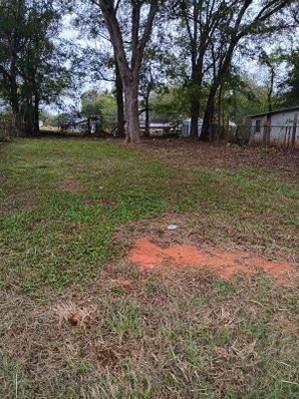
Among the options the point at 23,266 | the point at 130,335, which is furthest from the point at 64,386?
the point at 23,266

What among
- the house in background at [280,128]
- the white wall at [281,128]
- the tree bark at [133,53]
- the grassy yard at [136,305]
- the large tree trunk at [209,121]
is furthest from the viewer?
the large tree trunk at [209,121]

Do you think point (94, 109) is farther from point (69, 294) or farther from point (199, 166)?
point (69, 294)

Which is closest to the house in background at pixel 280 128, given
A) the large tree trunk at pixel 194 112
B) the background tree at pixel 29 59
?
the large tree trunk at pixel 194 112

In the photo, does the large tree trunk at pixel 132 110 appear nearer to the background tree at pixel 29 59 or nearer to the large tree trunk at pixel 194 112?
the large tree trunk at pixel 194 112

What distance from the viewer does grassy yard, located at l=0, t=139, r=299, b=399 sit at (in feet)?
5.76

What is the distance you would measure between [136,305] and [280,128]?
1406 cm

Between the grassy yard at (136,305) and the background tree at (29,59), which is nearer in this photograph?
the grassy yard at (136,305)

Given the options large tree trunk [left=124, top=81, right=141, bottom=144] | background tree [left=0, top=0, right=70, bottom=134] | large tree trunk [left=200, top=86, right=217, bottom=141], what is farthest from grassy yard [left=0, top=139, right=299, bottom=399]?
background tree [left=0, top=0, right=70, bottom=134]

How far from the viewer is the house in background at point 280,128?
516 inches

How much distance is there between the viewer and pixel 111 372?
5.85 ft

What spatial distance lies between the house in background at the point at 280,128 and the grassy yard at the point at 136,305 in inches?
360

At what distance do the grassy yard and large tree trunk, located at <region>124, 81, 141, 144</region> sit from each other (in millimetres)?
7857

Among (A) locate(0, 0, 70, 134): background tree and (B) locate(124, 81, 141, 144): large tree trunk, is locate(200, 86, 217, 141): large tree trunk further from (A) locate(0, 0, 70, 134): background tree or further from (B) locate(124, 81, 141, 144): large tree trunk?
(A) locate(0, 0, 70, 134): background tree

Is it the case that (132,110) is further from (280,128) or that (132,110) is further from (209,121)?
(280,128)
